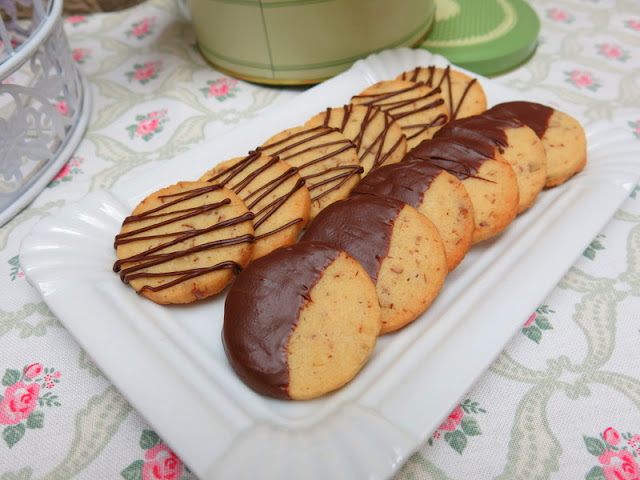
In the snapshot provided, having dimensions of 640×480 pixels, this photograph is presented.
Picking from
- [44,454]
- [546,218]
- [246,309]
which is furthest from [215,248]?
[546,218]

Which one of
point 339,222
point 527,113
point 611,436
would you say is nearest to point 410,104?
point 527,113

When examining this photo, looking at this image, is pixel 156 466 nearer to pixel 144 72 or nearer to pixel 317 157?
pixel 317 157

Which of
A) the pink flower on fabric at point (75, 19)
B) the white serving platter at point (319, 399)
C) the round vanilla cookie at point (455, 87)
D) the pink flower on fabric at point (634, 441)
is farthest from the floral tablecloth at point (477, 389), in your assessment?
the pink flower on fabric at point (75, 19)

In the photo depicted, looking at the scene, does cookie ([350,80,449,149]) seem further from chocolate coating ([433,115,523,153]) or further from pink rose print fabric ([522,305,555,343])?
pink rose print fabric ([522,305,555,343])

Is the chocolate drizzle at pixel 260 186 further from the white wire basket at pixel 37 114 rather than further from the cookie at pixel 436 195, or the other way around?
the white wire basket at pixel 37 114

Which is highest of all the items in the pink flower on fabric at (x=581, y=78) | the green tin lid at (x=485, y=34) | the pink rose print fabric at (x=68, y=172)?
the green tin lid at (x=485, y=34)
